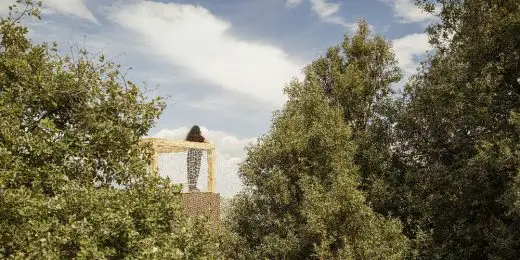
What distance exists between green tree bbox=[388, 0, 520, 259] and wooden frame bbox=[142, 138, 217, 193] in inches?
465

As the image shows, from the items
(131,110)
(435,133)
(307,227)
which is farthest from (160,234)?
(435,133)

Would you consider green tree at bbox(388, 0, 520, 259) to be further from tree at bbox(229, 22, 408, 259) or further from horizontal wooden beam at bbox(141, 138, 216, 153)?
horizontal wooden beam at bbox(141, 138, 216, 153)

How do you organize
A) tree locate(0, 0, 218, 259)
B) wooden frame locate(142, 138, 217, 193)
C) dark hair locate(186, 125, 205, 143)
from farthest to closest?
1. dark hair locate(186, 125, 205, 143)
2. wooden frame locate(142, 138, 217, 193)
3. tree locate(0, 0, 218, 259)

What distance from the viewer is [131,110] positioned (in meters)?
17.3

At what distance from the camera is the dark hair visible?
2952 cm

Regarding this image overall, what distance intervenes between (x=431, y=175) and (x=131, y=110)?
19.5 m

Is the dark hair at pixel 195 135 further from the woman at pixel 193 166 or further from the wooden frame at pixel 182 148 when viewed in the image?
the woman at pixel 193 166

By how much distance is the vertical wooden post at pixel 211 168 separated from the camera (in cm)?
2906

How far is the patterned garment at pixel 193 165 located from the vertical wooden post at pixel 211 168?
906mm

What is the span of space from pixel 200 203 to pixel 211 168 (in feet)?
6.70

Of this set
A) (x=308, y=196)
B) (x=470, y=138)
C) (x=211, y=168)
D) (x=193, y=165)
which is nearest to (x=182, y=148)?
(x=193, y=165)

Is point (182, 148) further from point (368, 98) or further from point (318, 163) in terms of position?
point (368, 98)

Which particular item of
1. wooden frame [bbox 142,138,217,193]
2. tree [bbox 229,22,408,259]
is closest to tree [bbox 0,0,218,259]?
wooden frame [bbox 142,138,217,193]

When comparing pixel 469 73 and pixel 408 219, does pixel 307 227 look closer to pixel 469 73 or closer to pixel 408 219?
pixel 408 219
